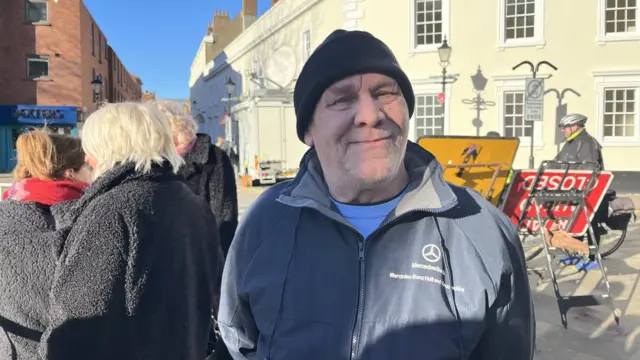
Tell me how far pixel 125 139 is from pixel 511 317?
1.89 m

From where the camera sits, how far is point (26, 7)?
24609 mm

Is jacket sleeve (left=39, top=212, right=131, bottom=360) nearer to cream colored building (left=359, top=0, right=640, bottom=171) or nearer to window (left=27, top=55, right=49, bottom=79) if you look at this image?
cream colored building (left=359, top=0, right=640, bottom=171)

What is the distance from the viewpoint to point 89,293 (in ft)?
6.81

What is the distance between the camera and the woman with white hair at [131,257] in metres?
2.09

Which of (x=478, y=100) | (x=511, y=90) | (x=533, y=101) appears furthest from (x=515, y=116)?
(x=533, y=101)

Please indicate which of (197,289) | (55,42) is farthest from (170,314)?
(55,42)

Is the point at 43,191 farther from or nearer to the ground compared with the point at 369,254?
farther from the ground

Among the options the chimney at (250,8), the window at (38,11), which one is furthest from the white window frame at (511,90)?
the chimney at (250,8)

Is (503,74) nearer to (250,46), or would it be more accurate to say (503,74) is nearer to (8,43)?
(250,46)

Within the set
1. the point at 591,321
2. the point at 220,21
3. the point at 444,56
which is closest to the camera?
the point at 591,321

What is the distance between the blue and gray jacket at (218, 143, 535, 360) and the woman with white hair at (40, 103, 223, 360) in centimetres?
79

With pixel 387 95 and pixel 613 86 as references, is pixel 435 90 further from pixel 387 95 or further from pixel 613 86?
pixel 387 95

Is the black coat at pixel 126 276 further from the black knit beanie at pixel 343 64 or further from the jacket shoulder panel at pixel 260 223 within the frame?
the black knit beanie at pixel 343 64

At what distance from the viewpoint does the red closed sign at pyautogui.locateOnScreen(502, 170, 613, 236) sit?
5039 millimetres
